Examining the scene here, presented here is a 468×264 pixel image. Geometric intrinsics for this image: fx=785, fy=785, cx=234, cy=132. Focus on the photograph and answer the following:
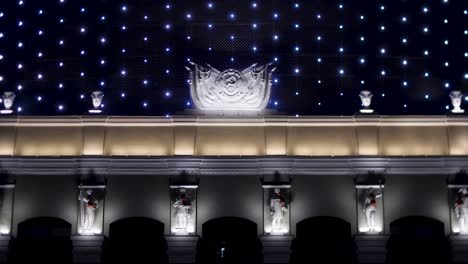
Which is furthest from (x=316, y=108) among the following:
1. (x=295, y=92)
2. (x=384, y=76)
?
(x=384, y=76)

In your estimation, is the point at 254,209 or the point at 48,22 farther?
the point at 48,22

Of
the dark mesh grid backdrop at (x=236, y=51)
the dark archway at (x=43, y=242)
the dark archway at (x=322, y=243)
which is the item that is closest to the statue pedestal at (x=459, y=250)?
the dark archway at (x=322, y=243)

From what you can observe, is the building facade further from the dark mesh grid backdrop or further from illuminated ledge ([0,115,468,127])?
the dark mesh grid backdrop

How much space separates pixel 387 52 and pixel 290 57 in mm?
5117

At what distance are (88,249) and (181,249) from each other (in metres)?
3.87

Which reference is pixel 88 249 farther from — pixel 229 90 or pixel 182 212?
pixel 229 90

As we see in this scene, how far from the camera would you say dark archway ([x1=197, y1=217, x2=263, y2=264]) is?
34250 mm

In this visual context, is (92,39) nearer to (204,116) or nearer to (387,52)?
(204,116)

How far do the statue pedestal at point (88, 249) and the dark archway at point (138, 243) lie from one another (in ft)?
3.59

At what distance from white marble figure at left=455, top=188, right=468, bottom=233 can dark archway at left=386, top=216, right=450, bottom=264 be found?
2.62ft

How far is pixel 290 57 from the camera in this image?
40.5m

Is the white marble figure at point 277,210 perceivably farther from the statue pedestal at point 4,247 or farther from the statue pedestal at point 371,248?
the statue pedestal at point 4,247

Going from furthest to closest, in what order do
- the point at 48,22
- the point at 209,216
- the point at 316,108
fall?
the point at 48,22 < the point at 316,108 < the point at 209,216

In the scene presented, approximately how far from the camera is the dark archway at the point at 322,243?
34.1 meters
